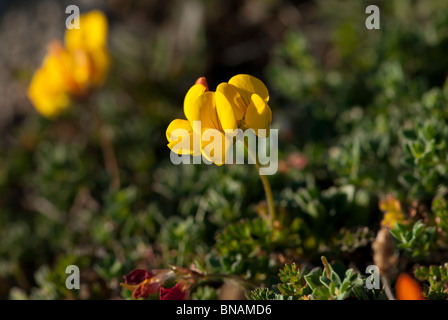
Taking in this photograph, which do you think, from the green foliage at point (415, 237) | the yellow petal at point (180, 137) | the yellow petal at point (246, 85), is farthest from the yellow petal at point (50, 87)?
the green foliage at point (415, 237)

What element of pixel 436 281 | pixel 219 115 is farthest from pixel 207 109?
pixel 436 281

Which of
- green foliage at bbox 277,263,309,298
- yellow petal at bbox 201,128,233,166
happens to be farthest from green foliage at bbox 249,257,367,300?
yellow petal at bbox 201,128,233,166

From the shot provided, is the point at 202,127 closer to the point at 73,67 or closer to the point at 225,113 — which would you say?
the point at 225,113

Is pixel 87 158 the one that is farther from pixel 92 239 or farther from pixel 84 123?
pixel 92 239

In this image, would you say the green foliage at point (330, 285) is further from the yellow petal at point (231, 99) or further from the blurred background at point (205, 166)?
the yellow petal at point (231, 99)

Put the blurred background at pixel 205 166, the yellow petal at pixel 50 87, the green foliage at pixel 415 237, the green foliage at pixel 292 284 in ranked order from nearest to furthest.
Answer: the green foliage at pixel 292 284, the green foliage at pixel 415 237, the blurred background at pixel 205 166, the yellow petal at pixel 50 87

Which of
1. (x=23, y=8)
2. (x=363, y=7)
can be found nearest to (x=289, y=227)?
(x=363, y=7)
